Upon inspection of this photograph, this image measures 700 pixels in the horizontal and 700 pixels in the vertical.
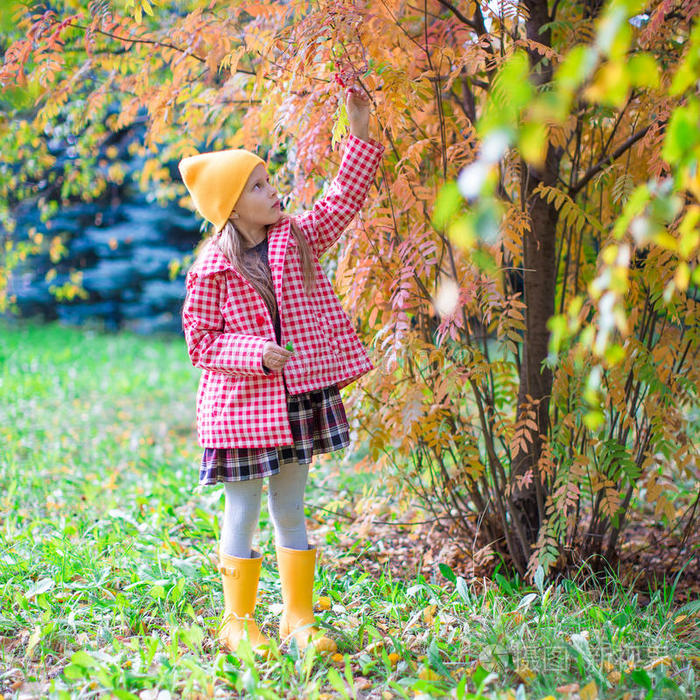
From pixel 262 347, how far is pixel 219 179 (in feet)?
1.69

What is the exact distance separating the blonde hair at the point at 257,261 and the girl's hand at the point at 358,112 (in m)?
0.32

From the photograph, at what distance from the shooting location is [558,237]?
8.79 feet

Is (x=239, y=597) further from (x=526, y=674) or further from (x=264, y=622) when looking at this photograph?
(x=526, y=674)

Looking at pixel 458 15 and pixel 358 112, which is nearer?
pixel 358 112

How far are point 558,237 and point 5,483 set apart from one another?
3120 millimetres

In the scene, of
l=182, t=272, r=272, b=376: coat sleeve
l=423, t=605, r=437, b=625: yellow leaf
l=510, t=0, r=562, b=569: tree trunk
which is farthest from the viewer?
l=510, t=0, r=562, b=569: tree trunk

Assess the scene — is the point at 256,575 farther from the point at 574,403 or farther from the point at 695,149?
the point at 695,149

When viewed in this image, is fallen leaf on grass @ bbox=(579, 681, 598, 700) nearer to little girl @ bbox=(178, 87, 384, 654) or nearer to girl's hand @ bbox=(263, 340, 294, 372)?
little girl @ bbox=(178, 87, 384, 654)

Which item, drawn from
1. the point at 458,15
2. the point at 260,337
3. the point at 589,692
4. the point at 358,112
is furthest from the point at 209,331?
the point at 589,692

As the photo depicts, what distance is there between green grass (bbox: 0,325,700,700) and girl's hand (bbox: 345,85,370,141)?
145cm

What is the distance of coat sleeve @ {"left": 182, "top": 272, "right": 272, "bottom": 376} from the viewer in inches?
77.7

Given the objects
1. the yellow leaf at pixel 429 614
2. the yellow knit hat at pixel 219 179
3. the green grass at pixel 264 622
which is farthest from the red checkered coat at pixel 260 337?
the yellow leaf at pixel 429 614

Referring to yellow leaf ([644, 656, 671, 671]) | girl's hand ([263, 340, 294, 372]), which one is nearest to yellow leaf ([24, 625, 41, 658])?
girl's hand ([263, 340, 294, 372])

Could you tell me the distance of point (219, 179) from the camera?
204 centimetres
